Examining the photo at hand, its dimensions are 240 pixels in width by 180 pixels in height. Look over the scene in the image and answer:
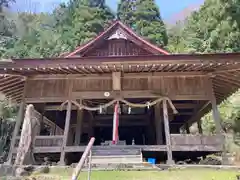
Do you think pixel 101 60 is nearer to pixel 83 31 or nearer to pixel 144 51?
pixel 144 51

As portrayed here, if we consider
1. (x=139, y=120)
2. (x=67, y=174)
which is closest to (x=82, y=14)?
(x=139, y=120)

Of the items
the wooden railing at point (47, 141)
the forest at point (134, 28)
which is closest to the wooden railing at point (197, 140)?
the wooden railing at point (47, 141)

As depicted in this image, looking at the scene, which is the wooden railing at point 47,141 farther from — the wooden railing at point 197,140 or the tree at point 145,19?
the tree at point 145,19

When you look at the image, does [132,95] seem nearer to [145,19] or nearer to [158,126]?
[158,126]

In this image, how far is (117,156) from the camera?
35.5ft

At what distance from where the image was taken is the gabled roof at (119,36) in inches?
587

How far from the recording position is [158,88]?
41.0 feet

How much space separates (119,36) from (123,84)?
3673 millimetres

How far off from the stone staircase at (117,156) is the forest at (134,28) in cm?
980

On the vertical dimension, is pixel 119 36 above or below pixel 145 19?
below

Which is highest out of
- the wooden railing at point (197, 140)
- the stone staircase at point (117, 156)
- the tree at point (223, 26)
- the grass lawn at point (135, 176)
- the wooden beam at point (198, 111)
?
the tree at point (223, 26)

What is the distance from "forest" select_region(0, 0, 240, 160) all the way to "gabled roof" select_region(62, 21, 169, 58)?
4.99 metres

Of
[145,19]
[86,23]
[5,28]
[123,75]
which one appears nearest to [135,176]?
[123,75]

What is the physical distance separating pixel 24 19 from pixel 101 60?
2089 inches
